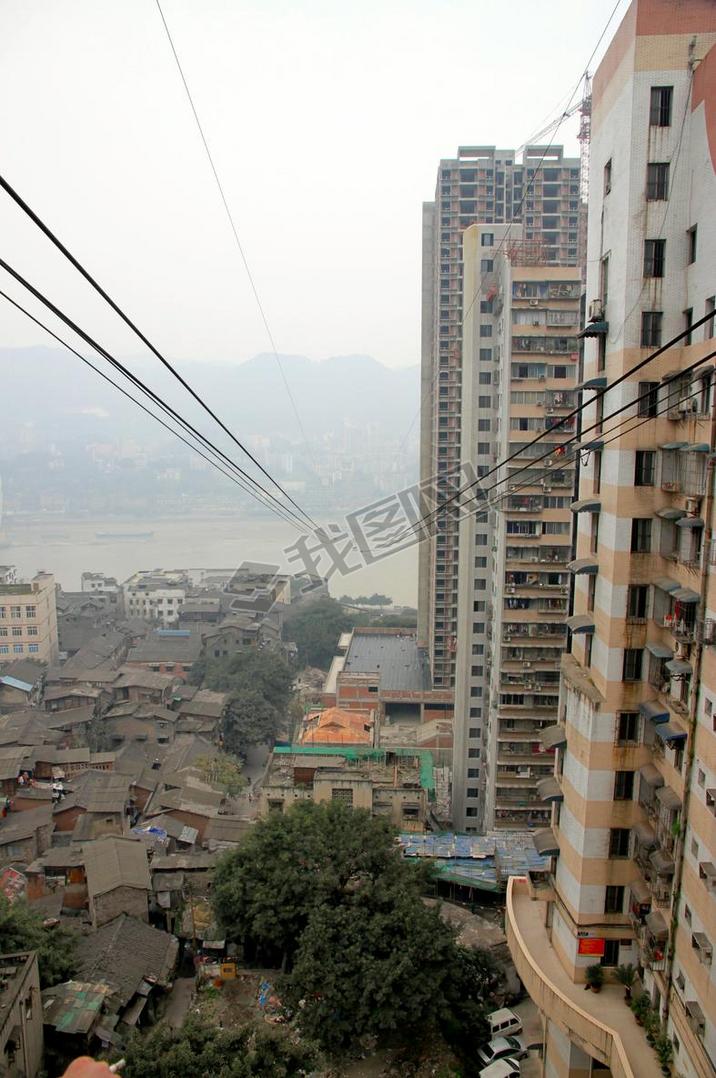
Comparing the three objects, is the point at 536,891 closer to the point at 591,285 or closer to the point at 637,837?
the point at 637,837

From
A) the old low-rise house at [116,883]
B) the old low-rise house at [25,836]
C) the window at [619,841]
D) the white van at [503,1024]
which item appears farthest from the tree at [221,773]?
the window at [619,841]

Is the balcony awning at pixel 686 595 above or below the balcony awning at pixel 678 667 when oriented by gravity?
above

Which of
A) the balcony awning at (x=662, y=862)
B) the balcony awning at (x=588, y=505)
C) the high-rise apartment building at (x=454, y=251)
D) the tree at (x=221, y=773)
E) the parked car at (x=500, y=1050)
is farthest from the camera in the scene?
the high-rise apartment building at (x=454, y=251)

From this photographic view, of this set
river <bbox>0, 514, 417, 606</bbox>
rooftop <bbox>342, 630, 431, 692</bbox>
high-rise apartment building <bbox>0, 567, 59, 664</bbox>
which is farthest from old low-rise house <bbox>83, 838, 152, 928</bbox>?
river <bbox>0, 514, 417, 606</bbox>

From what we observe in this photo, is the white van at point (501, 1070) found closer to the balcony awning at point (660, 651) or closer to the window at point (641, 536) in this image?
the balcony awning at point (660, 651)

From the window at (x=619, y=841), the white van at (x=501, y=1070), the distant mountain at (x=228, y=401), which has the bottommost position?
the white van at (x=501, y=1070)

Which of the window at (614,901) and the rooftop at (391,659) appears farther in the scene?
the rooftop at (391,659)
